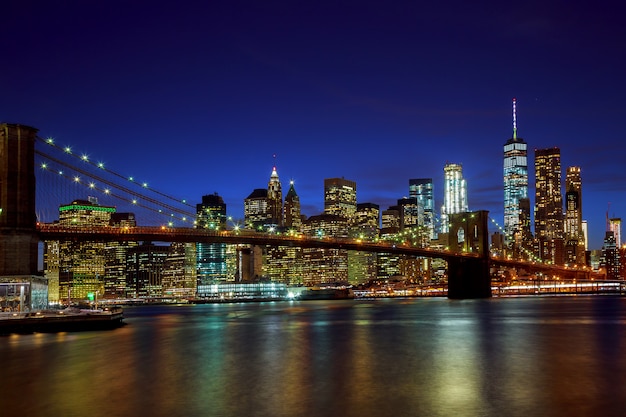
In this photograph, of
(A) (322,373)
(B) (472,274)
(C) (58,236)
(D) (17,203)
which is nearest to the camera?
(A) (322,373)

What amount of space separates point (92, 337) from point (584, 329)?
98.2 ft

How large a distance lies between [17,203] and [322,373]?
30.2m

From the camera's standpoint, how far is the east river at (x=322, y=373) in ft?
64.1

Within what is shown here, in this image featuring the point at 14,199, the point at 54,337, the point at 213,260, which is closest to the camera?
the point at 54,337

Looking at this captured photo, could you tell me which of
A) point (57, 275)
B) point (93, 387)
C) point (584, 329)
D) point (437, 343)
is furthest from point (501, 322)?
point (57, 275)

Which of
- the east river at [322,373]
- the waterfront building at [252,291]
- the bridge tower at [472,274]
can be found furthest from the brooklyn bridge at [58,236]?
the waterfront building at [252,291]

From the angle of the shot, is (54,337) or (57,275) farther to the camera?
(57,275)

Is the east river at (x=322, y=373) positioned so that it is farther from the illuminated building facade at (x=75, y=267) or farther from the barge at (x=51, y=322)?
the illuminated building facade at (x=75, y=267)

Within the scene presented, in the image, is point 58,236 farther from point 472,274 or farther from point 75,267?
point 75,267

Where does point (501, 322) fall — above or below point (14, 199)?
below

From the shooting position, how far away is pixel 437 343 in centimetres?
3638

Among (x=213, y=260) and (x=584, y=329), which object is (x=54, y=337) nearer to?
(x=584, y=329)

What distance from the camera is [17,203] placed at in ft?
156

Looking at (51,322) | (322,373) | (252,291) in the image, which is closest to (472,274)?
(252,291)
